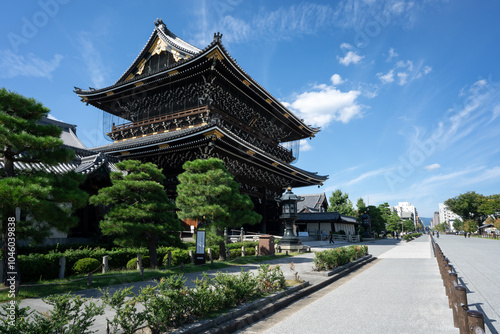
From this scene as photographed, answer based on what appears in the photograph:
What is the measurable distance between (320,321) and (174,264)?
7986mm

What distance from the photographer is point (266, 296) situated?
7.27 meters

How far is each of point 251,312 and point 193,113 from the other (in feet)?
57.4

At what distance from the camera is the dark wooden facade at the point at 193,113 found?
2008cm

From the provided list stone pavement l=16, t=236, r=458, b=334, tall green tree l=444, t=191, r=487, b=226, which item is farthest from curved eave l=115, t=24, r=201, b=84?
tall green tree l=444, t=191, r=487, b=226

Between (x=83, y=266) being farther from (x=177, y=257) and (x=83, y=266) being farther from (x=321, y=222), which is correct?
(x=321, y=222)

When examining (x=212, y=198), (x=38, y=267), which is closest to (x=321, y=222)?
(x=212, y=198)

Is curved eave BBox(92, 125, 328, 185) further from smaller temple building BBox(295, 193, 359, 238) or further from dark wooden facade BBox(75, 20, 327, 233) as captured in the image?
smaller temple building BBox(295, 193, 359, 238)

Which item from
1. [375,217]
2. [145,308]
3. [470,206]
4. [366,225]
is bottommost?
[145,308]

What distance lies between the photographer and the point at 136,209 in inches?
417

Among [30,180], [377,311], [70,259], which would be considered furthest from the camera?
[70,259]

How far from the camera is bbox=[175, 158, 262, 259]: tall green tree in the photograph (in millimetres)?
13434

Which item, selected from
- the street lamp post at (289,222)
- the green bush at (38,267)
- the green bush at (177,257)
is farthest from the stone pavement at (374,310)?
the street lamp post at (289,222)

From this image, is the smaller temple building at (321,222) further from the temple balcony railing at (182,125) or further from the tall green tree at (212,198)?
the tall green tree at (212,198)

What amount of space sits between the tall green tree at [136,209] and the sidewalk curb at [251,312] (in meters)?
5.25
